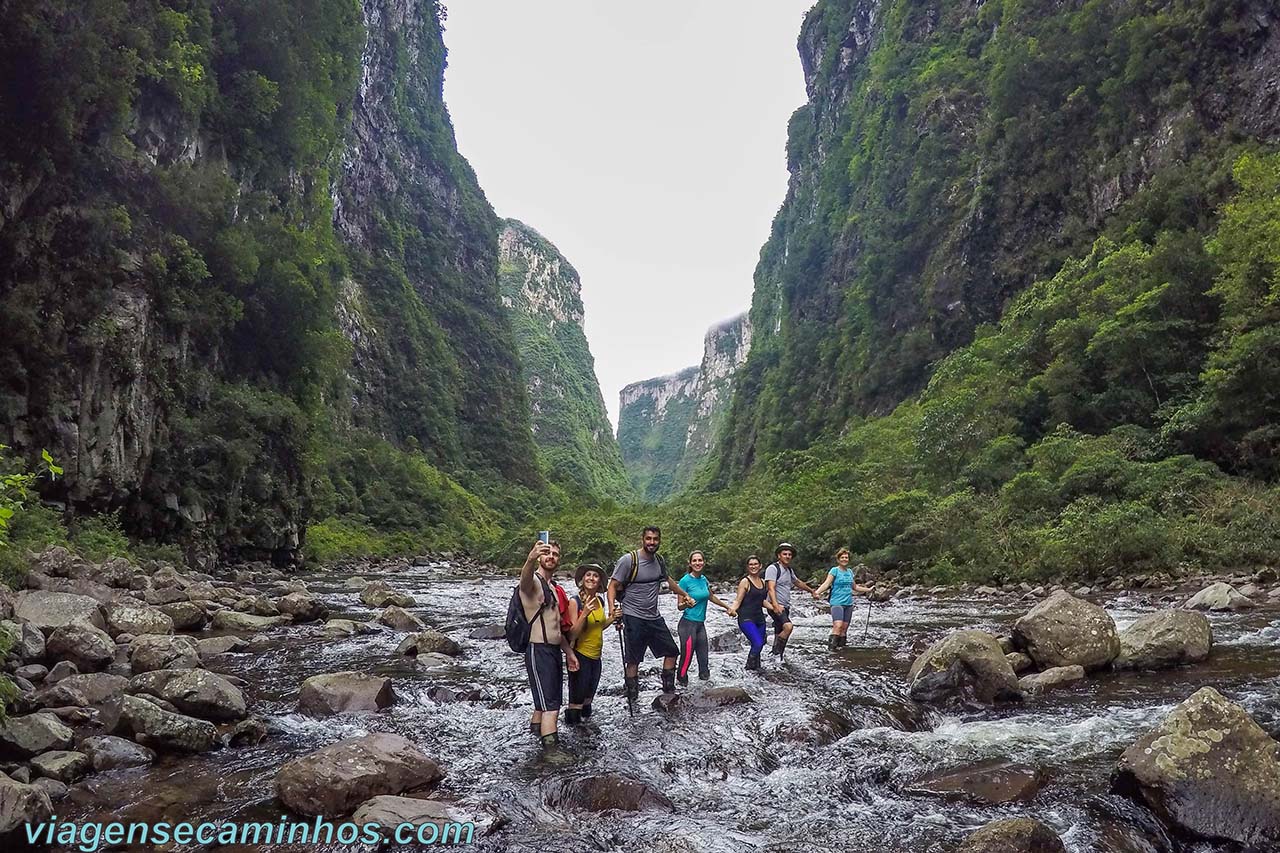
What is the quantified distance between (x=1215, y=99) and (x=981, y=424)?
16398 millimetres

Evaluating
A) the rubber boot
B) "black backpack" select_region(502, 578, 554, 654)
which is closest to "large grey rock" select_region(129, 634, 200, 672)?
"black backpack" select_region(502, 578, 554, 654)

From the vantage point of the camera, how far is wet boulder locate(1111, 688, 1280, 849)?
4617 millimetres

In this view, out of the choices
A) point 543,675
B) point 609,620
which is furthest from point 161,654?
point 609,620

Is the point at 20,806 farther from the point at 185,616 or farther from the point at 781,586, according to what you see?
the point at 185,616

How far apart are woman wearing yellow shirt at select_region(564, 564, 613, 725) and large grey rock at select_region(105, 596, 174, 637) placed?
23.3ft

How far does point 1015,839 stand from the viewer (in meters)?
4.46

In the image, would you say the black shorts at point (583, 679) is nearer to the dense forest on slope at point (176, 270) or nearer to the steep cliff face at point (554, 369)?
the dense forest on slope at point (176, 270)

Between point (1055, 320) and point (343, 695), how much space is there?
28659mm

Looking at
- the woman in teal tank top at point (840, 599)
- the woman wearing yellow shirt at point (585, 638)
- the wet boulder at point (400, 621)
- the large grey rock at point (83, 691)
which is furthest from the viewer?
the wet boulder at point (400, 621)

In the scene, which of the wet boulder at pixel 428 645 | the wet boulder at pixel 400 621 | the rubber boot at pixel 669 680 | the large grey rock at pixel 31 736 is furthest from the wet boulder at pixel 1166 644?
the wet boulder at pixel 400 621

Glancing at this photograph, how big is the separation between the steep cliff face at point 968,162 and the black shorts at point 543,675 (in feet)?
96.4

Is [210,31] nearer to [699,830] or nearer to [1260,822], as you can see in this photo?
[699,830]

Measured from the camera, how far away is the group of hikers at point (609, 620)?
7121 mm

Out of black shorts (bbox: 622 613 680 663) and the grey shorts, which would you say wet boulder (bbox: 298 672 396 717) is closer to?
black shorts (bbox: 622 613 680 663)
